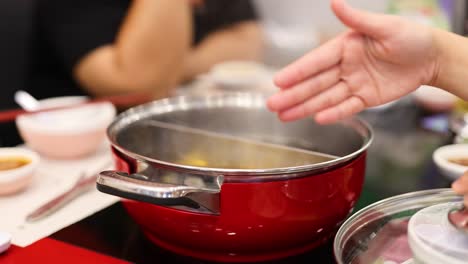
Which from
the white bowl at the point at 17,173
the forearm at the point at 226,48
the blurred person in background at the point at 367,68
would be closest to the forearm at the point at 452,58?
the blurred person in background at the point at 367,68

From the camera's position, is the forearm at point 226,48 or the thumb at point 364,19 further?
the forearm at point 226,48

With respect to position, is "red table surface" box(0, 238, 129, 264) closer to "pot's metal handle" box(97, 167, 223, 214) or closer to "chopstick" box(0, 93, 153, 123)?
"pot's metal handle" box(97, 167, 223, 214)

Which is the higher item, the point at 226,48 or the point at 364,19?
the point at 364,19

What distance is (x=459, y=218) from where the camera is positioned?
0.70 m

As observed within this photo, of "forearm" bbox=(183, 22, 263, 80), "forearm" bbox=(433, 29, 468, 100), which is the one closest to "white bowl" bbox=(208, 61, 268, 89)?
"forearm" bbox=(183, 22, 263, 80)

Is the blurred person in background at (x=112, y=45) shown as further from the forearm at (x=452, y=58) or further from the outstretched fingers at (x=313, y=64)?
the forearm at (x=452, y=58)

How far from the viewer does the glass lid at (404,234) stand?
68 centimetres

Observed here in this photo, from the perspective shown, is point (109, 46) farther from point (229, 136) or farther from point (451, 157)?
point (451, 157)

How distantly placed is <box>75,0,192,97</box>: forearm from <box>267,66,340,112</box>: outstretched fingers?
1.04 metres

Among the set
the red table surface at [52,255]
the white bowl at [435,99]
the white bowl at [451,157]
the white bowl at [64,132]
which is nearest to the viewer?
the red table surface at [52,255]

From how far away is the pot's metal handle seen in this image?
72 centimetres

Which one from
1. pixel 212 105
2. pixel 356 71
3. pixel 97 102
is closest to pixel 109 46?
pixel 97 102

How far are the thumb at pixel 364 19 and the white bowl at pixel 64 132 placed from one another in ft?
1.92

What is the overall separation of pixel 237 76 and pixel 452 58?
931mm
